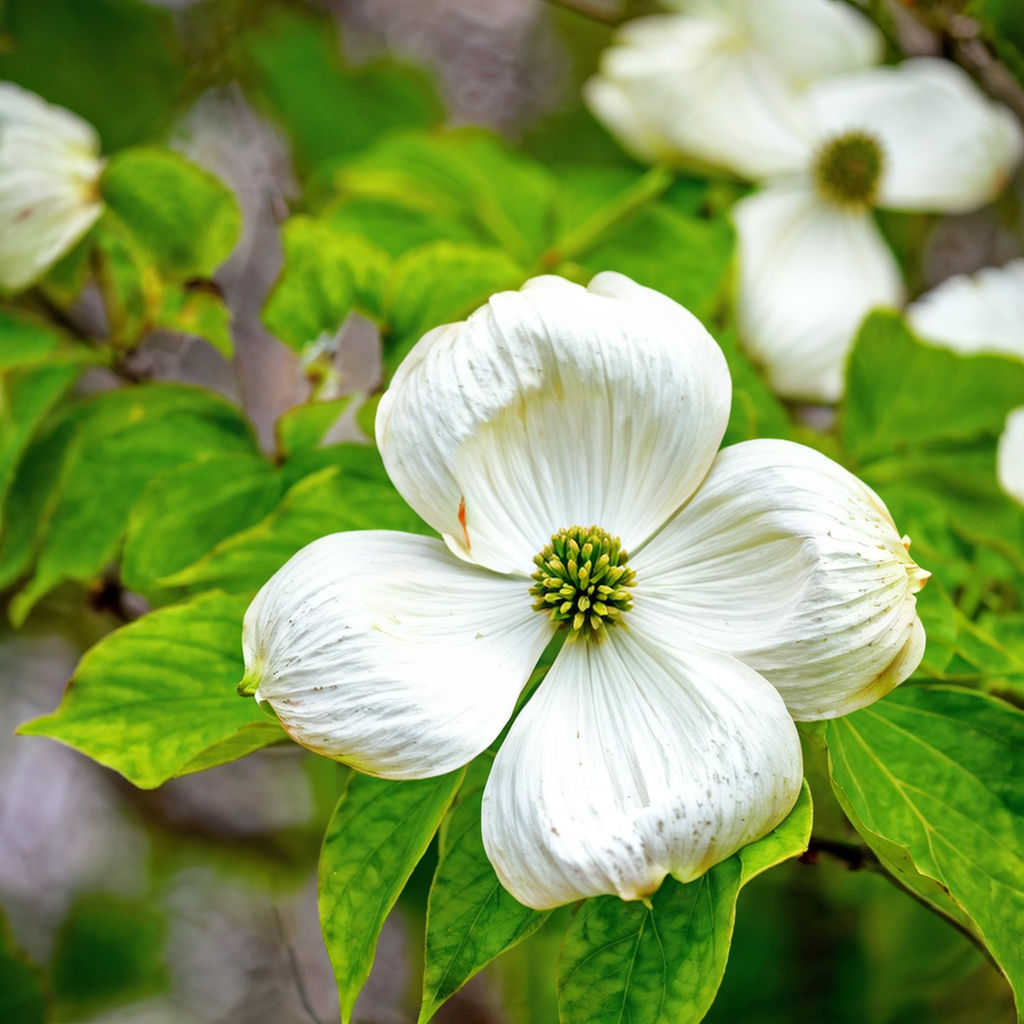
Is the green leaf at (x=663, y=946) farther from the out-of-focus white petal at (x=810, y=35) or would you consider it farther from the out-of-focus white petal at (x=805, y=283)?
the out-of-focus white petal at (x=810, y=35)

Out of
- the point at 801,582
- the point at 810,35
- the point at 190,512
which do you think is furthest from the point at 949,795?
the point at 810,35

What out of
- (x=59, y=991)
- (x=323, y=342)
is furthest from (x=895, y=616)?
(x=59, y=991)

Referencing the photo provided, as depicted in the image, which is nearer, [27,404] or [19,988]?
[27,404]

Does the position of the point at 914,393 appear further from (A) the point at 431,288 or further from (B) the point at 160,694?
(B) the point at 160,694

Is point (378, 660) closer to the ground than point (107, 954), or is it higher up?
higher up

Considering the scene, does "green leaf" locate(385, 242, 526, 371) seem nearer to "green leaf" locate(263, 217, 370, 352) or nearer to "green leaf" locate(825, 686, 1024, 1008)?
"green leaf" locate(263, 217, 370, 352)

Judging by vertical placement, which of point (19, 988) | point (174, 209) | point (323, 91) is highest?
point (174, 209)
